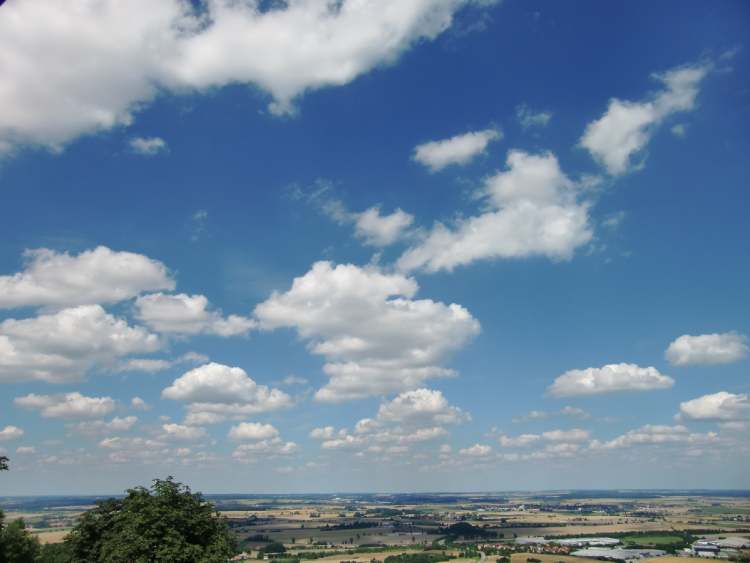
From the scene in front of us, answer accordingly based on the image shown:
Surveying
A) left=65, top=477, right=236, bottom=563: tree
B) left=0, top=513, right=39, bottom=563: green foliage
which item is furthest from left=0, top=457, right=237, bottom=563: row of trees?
left=0, top=513, right=39, bottom=563: green foliage

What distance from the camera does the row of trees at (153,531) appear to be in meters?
52.4

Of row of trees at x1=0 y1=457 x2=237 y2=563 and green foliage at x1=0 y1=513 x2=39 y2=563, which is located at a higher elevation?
row of trees at x1=0 y1=457 x2=237 y2=563

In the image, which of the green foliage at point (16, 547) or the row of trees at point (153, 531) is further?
the green foliage at point (16, 547)

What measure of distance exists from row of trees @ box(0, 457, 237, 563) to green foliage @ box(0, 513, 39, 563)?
2139 centimetres

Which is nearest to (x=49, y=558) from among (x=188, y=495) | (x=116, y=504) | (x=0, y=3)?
(x=116, y=504)

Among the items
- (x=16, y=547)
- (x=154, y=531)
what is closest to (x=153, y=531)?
(x=154, y=531)

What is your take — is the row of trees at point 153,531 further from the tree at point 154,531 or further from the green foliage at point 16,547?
the green foliage at point 16,547

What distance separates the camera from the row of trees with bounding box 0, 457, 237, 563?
172ft

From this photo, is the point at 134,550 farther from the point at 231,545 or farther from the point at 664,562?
the point at 664,562

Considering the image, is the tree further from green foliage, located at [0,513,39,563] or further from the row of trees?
green foliage, located at [0,513,39,563]

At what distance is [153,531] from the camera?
175 ft

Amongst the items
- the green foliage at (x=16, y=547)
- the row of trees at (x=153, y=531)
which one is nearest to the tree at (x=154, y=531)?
the row of trees at (x=153, y=531)

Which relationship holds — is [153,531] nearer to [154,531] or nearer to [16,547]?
[154,531]

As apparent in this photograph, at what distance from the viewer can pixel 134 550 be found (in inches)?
2055
